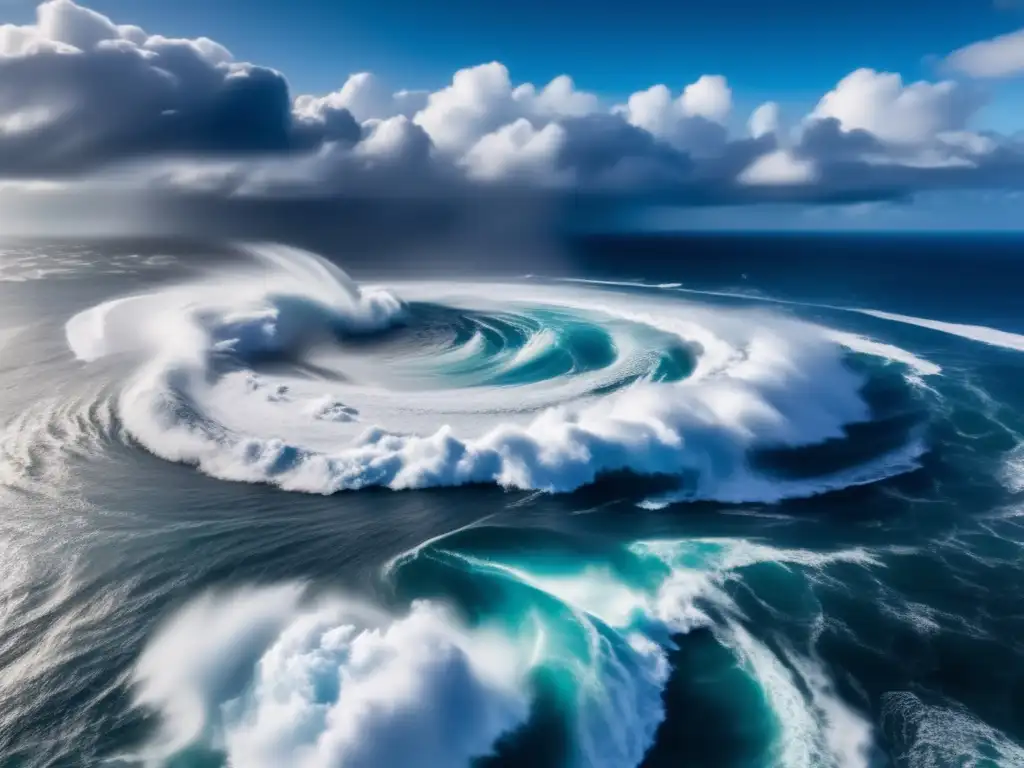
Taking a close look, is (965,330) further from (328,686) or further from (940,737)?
(328,686)

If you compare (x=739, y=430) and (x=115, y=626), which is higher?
(x=739, y=430)

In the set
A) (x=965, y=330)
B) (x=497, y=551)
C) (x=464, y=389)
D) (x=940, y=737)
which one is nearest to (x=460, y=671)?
(x=497, y=551)

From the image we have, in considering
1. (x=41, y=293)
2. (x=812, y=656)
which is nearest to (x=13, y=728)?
(x=812, y=656)

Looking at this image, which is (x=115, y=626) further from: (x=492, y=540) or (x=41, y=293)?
(x=41, y=293)


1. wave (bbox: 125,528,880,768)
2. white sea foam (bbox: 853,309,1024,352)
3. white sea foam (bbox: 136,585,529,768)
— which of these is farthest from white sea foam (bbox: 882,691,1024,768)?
white sea foam (bbox: 853,309,1024,352)

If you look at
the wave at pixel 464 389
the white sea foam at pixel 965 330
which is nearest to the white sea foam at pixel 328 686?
the wave at pixel 464 389

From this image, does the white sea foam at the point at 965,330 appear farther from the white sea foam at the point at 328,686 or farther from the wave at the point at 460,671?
the white sea foam at the point at 328,686
